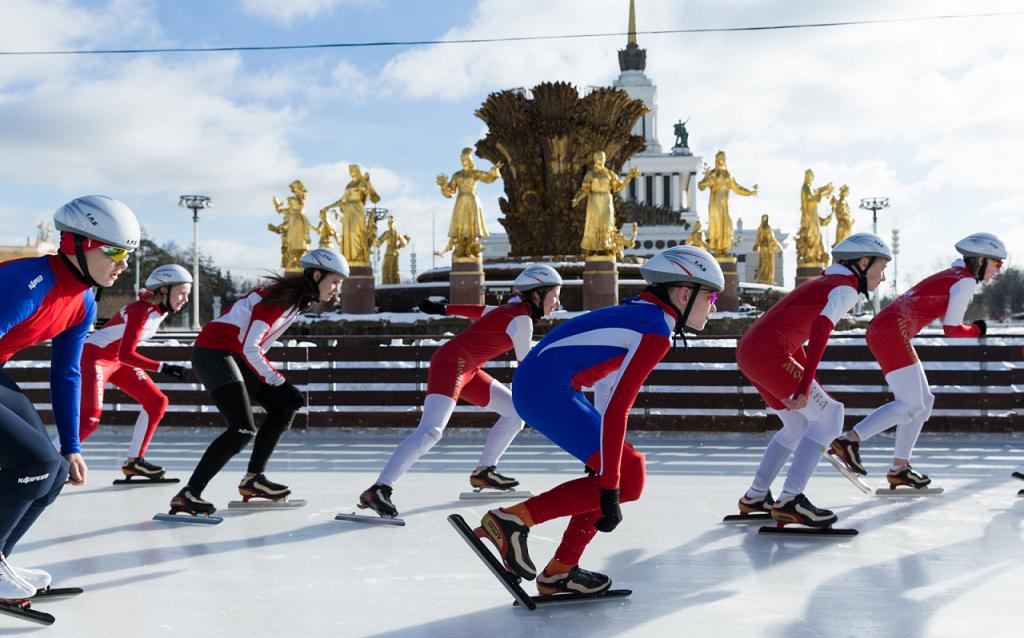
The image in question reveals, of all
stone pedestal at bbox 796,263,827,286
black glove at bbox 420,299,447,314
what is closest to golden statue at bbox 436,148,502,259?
stone pedestal at bbox 796,263,827,286

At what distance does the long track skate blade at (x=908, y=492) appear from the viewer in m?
7.87

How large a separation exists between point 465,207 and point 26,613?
21.7 metres

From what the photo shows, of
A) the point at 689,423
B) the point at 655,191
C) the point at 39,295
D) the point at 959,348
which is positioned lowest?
the point at 689,423

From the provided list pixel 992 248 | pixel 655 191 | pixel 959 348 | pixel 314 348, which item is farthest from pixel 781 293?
pixel 655 191

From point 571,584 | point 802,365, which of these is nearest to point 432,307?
point 802,365

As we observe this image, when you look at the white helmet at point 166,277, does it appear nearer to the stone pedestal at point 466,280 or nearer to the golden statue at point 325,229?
the stone pedestal at point 466,280

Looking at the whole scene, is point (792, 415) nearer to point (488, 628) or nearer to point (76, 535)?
point (488, 628)

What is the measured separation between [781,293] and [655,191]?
215ft

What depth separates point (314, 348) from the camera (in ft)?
44.0

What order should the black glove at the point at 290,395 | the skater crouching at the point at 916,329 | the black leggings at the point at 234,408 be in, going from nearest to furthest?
1. the black leggings at the point at 234,408
2. the black glove at the point at 290,395
3. the skater crouching at the point at 916,329

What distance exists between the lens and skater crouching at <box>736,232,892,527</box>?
6.23 m

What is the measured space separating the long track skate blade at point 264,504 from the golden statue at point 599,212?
17868 mm

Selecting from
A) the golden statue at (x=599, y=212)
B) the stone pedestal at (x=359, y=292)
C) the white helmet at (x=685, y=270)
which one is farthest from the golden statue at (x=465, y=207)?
the white helmet at (x=685, y=270)

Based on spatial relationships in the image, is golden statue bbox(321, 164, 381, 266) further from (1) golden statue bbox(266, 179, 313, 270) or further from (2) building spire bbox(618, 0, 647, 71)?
(2) building spire bbox(618, 0, 647, 71)
